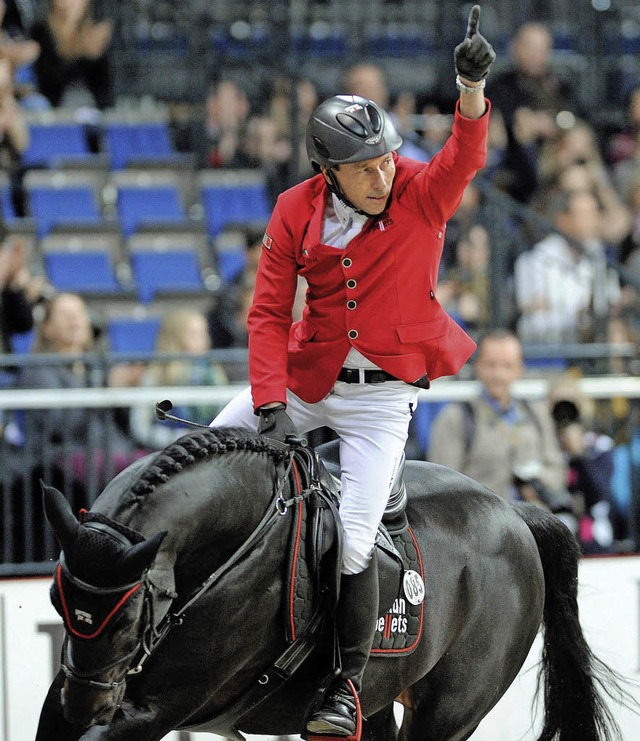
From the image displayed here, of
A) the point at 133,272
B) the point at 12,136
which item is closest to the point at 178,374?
the point at 133,272

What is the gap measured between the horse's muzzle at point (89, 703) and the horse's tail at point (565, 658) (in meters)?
2.14

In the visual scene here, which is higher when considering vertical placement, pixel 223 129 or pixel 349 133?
pixel 223 129

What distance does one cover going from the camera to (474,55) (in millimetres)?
3965

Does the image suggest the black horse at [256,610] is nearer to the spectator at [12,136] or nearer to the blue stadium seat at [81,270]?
the blue stadium seat at [81,270]

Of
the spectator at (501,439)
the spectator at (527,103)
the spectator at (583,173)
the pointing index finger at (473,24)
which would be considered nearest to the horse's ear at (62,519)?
the pointing index finger at (473,24)

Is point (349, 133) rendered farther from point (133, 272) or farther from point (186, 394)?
point (133, 272)

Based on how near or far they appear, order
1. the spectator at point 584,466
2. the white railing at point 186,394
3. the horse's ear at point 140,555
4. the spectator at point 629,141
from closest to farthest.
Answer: the horse's ear at point 140,555
the white railing at point 186,394
the spectator at point 584,466
the spectator at point 629,141

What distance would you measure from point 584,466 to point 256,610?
4.37 m

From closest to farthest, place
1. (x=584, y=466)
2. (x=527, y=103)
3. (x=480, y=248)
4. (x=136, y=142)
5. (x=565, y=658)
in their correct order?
(x=565, y=658) → (x=584, y=466) → (x=480, y=248) → (x=136, y=142) → (x=527, y=103)

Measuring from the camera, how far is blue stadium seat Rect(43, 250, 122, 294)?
1029 cm

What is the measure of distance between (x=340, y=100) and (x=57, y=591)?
1684 mm

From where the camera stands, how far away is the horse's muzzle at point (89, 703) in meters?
3.72

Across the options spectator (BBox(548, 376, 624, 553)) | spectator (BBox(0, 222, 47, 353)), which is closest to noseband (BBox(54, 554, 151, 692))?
spectator (BBox(548, 376, 624, 553))

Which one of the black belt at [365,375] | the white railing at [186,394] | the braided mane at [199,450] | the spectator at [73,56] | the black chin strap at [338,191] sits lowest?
the white railing at [186,394]
